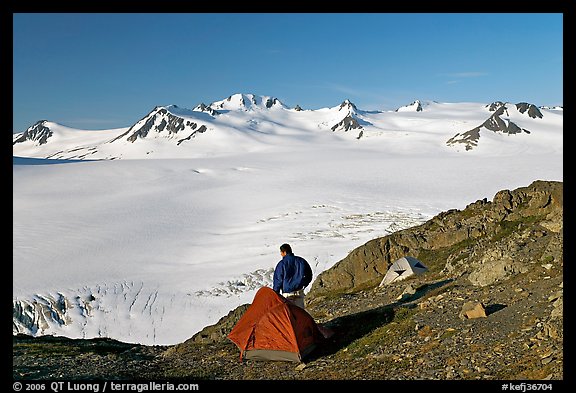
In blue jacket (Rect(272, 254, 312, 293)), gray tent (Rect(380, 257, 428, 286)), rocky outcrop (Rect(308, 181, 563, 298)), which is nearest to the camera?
blue jacket (Rect(272, 254, 312, 293))

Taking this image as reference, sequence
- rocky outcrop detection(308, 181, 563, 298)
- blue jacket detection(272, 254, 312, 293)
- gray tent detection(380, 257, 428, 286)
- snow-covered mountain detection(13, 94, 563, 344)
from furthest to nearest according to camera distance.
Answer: snow-covered mountain detection(13, 94, 563, 344), gray tent detection(380, 257, 428, 286), rocky outcrop detection(308, 181, 563, 298), blue jacket detection(272, 254, 312, 293)

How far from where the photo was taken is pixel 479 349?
9.18 m

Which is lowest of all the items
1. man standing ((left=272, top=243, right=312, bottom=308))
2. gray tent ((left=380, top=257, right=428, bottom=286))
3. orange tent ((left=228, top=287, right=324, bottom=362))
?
orange tent ((left=228, top=287, right=324, bottom=362))

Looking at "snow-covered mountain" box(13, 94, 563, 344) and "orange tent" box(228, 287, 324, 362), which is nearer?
"orange tent" box(228, 287, 324, 362)

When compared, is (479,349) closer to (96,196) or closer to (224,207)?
(224,207)

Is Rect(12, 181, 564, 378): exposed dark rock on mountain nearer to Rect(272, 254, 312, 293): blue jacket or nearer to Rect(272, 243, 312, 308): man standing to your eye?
Rect(272, 243, 312, 308): man standing

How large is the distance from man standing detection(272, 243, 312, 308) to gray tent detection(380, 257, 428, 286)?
857 cm

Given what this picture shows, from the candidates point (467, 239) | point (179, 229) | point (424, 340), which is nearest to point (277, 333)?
point (424, 340)

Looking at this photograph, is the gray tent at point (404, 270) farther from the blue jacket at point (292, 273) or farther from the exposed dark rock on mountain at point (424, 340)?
the blue jacket at point (292, 273)

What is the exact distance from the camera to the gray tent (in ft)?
62.3

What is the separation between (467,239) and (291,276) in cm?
1280

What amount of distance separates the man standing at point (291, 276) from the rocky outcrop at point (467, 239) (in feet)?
20.3

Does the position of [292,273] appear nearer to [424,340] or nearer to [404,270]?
[424,340]

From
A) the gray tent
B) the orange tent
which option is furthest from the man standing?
the gray tent
